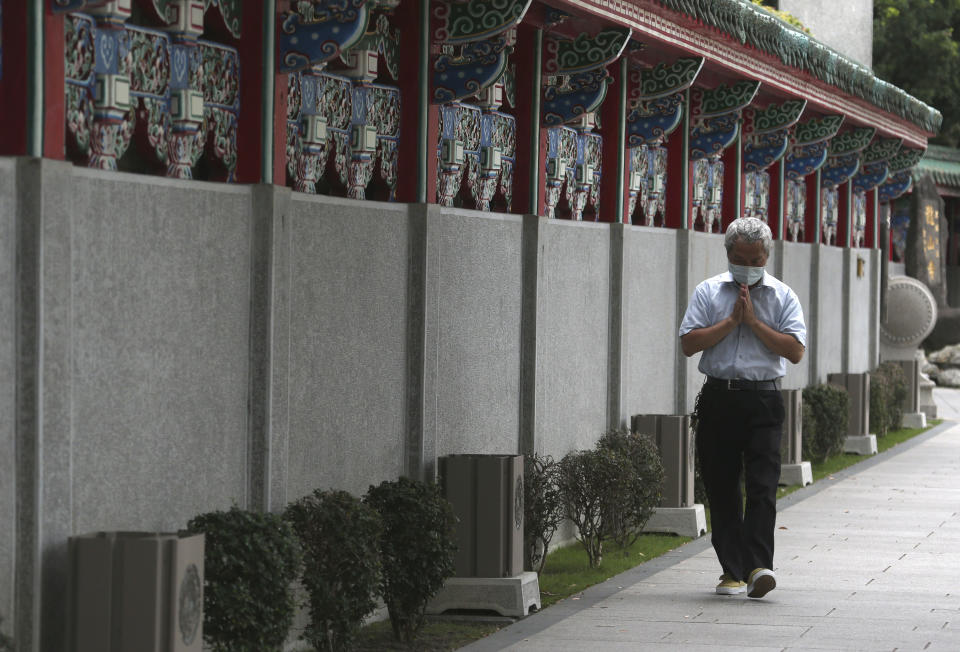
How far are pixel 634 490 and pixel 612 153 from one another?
3056 millimetres

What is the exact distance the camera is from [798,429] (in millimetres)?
15664

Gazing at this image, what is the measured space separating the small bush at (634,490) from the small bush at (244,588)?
4.33 meters

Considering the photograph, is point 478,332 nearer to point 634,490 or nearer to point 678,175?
point 634,490

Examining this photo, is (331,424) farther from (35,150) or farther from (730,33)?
(730,33)

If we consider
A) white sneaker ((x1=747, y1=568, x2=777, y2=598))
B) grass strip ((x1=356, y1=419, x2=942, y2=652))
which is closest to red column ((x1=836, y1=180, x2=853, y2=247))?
grass strip ((x1=356, y1=419, x2=942, y2=652))

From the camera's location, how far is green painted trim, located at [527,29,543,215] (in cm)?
1089

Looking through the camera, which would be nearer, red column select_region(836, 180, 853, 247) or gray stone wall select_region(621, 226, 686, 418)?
gray stone wall select_region(621, 226, 686, 418)

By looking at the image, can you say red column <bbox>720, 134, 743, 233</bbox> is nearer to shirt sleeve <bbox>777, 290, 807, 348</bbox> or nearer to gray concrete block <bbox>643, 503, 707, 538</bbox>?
gray concrete block <bbox>643, 503, 707, 538</bbox>

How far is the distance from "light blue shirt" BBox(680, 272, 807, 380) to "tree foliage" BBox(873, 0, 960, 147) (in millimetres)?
30477

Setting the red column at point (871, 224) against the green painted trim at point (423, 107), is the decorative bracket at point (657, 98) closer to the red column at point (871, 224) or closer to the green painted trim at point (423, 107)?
the green painted trim at point (423, 107)

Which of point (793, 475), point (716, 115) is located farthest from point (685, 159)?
point (793, 475)

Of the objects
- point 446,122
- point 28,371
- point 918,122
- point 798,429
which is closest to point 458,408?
point 446,122

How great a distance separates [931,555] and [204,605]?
610 centimetres

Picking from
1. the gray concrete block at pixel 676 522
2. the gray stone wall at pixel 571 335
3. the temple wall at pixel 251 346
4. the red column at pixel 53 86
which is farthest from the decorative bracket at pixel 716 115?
the red column at pixel 53 86
